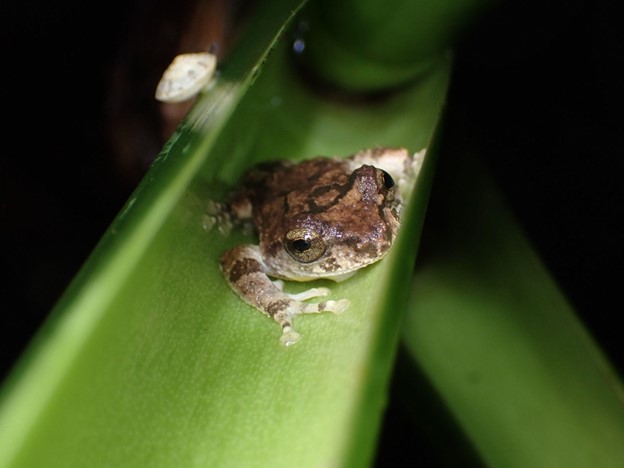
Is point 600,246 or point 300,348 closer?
point 300,348

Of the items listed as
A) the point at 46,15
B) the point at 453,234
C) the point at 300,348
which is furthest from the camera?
the point at 46,15

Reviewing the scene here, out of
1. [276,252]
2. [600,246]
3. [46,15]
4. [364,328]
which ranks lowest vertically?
[364,328]

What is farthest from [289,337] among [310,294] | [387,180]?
[387,180]

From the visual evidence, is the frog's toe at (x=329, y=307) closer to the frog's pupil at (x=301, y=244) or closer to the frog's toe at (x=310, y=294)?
the frog's toe at (x=310, y=294)

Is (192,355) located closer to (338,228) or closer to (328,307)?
(328,307)

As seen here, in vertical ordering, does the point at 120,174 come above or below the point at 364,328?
above

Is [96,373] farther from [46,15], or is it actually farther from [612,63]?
[612,63]

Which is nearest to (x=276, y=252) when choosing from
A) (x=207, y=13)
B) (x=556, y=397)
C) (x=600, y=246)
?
(x=556, y=397)

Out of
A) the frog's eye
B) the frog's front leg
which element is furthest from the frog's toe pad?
the frog's eye
